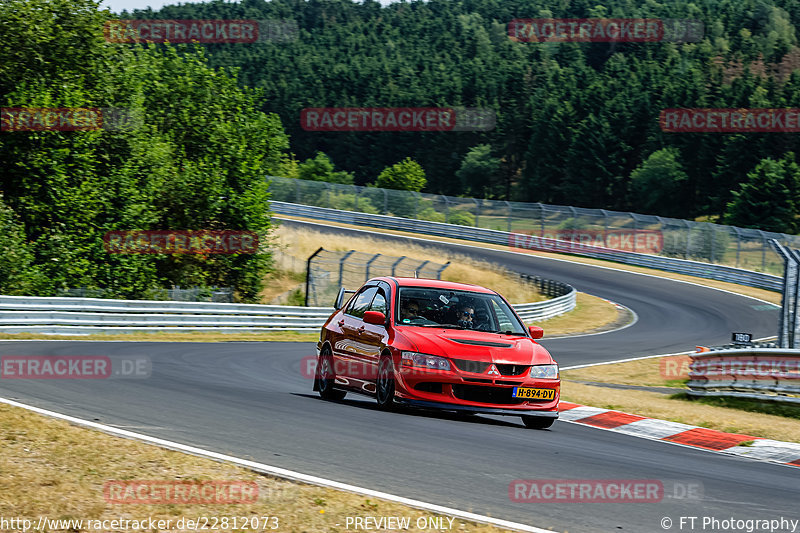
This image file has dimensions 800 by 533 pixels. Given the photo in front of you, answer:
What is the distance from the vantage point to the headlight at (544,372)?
998cm

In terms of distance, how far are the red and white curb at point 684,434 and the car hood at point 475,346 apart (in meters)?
1.86

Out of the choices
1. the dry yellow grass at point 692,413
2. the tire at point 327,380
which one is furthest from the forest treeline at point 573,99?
the tire at point 327,380

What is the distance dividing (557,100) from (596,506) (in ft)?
350

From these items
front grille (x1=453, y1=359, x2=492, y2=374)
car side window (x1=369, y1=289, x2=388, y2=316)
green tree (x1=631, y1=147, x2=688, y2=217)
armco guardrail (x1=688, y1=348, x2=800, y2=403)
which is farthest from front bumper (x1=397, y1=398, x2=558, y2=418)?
green tree (x1=631, y1=147, x2=688, y2=217)

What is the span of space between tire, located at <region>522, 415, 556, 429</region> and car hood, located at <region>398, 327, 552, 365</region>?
0.65 m

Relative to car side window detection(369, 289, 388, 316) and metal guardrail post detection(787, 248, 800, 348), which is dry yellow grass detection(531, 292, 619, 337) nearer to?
metal guardrail post detection(787, 248, 800, 348)

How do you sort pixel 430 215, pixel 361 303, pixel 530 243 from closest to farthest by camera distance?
1. pixel 361 303
2. pixel 530 243
3. pixel 430 215

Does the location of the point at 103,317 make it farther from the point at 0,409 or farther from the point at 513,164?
the point at 513,164

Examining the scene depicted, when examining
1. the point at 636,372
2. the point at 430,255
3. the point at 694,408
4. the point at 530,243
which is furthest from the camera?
the point at 530,243

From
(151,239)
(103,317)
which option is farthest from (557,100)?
(103,317)

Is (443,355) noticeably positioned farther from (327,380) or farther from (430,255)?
(430,255)

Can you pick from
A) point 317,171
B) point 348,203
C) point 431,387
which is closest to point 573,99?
point 317,171

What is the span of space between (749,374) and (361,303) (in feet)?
26.2

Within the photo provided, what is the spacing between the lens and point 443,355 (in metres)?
9.70
